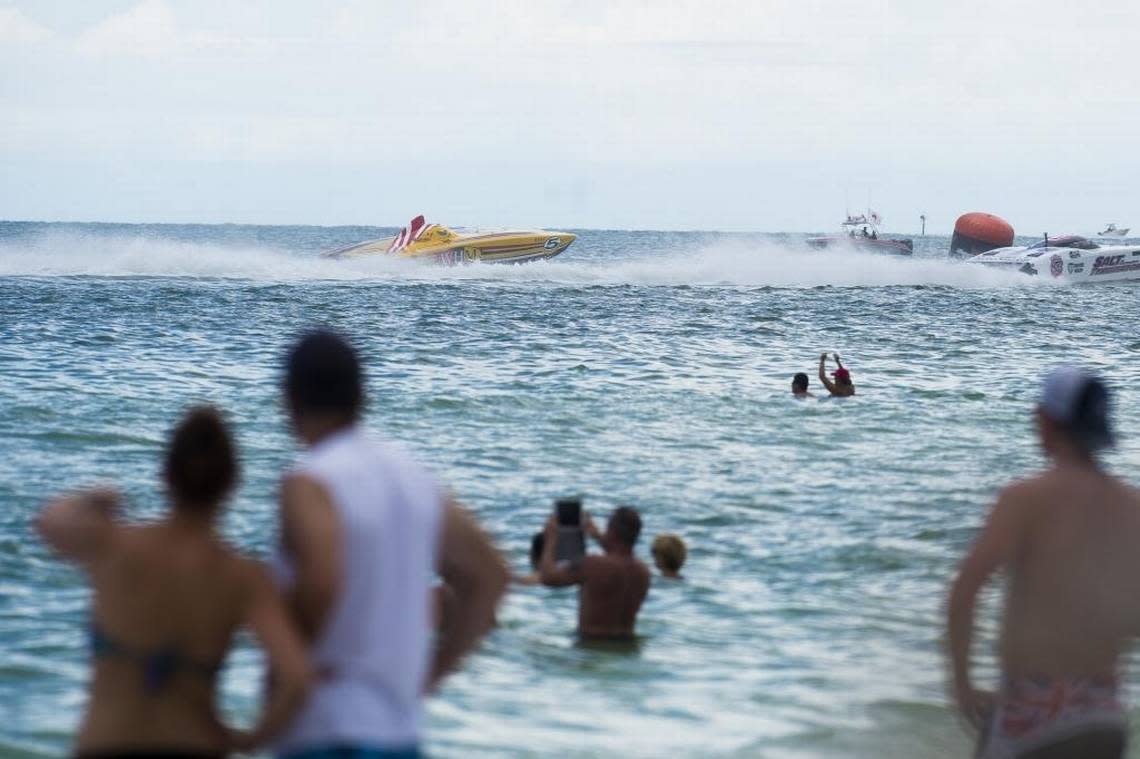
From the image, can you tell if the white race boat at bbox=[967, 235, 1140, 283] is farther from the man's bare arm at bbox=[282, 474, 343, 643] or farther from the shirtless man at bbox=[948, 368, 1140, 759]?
the man's bare arm at bbox=[282, 474, 343, 643]

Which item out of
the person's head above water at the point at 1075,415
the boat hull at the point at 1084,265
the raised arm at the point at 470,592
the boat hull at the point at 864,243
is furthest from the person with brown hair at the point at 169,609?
the boat hull at the point at 864,243

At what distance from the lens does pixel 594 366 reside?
26062 mm

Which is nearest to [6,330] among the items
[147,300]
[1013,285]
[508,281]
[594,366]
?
[147,300]

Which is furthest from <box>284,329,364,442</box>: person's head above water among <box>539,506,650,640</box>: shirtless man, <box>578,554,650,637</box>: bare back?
<box>578,554,650,637</box>: bare back

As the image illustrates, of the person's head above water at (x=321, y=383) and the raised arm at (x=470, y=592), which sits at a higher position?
the person's head above water at (x=321, y=383)

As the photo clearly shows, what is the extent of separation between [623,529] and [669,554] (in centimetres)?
159

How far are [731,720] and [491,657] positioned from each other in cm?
157

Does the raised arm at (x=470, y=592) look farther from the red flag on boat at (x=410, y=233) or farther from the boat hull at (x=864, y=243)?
the boat hull at (x=864, y=243)

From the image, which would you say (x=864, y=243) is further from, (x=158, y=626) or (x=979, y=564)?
(x=158, y=626)

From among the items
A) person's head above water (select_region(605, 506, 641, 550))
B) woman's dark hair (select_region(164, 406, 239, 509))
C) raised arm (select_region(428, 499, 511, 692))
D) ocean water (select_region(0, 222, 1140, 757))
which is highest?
woman's dark hair (select_region(164, 406, 239, 509))

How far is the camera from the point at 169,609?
329 cm

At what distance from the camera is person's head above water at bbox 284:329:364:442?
3.44 m

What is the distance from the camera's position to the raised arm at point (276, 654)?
321cm

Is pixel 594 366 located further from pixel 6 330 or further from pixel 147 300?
pixel 147 300
